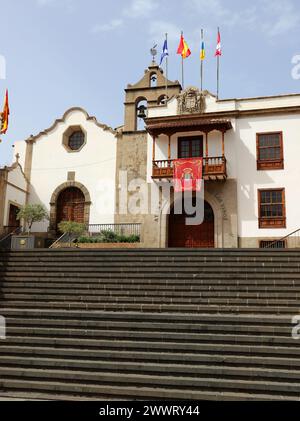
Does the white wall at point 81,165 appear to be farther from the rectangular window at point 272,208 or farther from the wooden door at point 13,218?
the rectangular window at point 272,208

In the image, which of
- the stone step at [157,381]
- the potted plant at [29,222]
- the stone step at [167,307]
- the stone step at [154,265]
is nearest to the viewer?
the stone step at [157,381]

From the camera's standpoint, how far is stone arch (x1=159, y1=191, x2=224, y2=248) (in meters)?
20.1

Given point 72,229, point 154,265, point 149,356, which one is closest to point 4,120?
point 72,229

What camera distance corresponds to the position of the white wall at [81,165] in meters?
23.0

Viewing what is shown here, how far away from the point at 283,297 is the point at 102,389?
19.2ft

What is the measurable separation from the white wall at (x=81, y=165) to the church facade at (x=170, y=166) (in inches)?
2.4

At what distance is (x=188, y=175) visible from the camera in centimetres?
2025

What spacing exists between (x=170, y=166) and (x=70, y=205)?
6761mm

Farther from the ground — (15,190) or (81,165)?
(81,165)

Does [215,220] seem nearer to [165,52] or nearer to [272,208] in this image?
[272,208]

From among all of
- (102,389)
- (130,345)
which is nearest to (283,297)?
(130,345)

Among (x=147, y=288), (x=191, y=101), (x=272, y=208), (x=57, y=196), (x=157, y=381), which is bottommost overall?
(x=157, y=381)

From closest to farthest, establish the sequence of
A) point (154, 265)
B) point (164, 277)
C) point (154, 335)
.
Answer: point (154, 335) < point (164, 277) < point (154, 265)

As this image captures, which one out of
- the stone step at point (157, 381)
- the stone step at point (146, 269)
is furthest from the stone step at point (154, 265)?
the stone step at point (157, 381)
